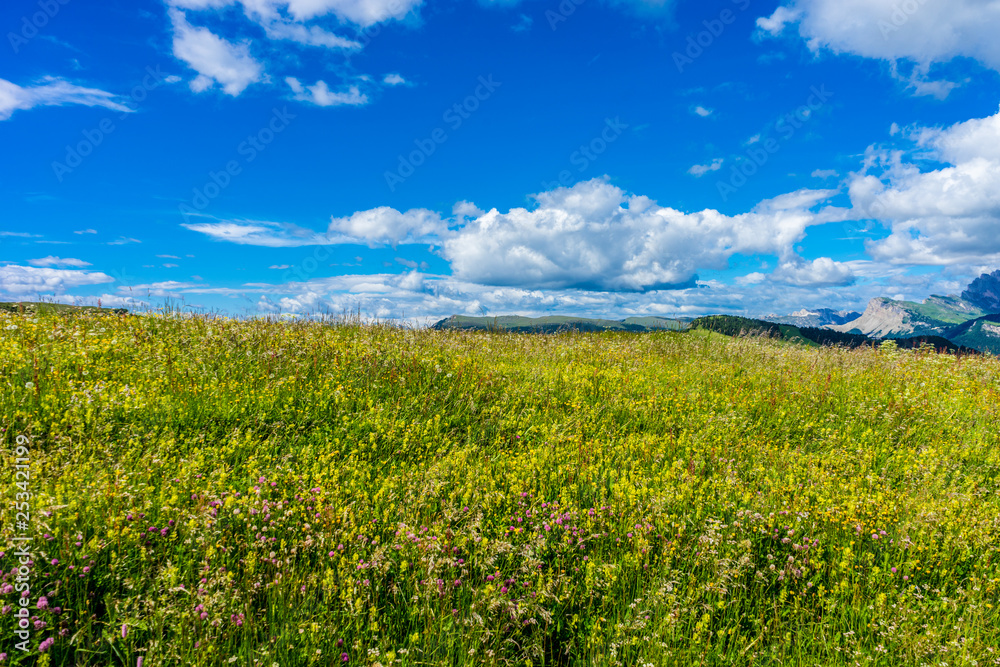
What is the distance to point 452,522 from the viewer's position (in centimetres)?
390

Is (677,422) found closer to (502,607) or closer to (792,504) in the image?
(792,504)

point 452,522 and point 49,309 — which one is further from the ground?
point 49,309

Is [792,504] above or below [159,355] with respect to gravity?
below

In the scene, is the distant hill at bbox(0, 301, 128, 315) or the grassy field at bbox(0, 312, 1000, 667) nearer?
the grassy field at bbox(0, 312, 1000, 667)

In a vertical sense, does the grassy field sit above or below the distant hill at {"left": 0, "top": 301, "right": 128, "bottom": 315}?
below

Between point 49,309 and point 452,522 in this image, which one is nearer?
point 452,522

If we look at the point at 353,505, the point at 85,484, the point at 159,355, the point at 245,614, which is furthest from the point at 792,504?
the point at 159,355

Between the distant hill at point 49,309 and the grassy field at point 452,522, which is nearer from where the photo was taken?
the grassy field at point 452,522

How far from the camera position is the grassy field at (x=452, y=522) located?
2.84m

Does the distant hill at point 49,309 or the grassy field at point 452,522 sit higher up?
the distant hill at point 49,309

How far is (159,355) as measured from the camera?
22.3 feet

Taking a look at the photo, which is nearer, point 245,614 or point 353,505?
point 245,614

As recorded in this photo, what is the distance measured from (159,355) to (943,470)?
1062 centimetres

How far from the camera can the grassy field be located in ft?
9.31
